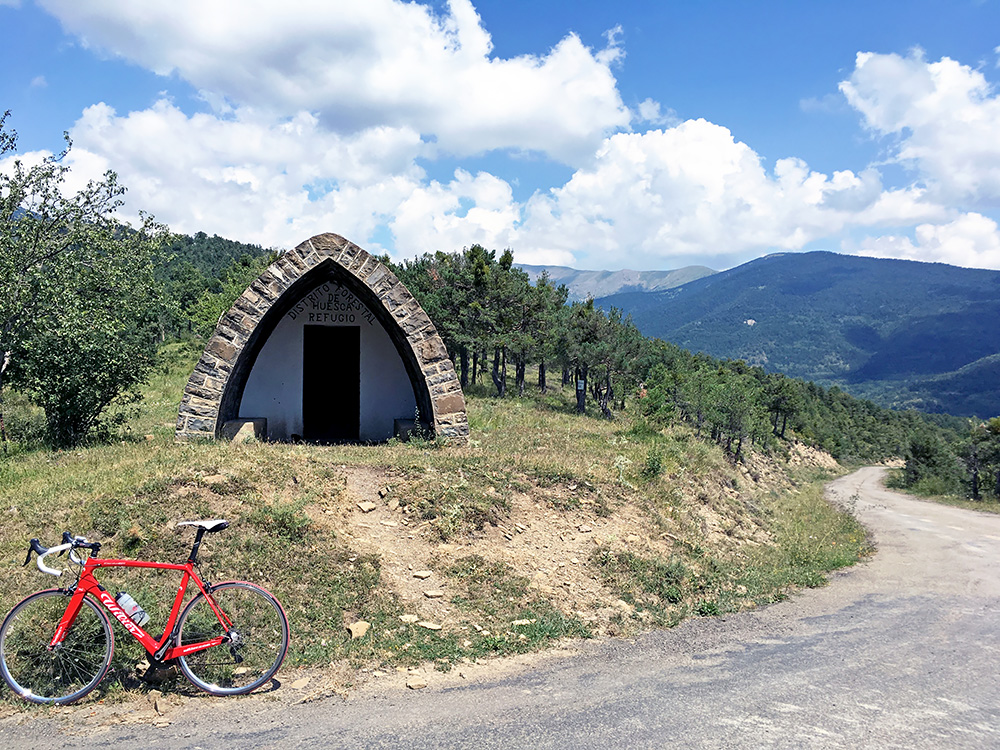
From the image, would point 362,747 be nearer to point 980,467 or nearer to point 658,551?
point 658,551

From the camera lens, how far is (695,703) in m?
5.01

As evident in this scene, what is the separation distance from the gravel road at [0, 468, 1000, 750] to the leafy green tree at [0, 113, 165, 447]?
8425 millimetres

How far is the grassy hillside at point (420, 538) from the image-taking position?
6.30 m

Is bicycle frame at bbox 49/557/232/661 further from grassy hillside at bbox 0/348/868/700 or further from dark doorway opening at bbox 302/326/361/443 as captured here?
dark doorway opening at bbox 302/326/361/443

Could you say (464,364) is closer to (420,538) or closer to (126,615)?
(420,538)

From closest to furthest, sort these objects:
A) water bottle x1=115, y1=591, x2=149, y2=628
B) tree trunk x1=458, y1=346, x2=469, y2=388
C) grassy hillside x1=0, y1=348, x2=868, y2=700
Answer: water bottle x1=115, y1=591, x2=149, y2=628 < grassy hillside x1=0, y1=348, x2=868, y2=700 < tree trunk x1=458, y1=346, x2=469, y2=388

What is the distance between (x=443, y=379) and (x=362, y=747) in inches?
336

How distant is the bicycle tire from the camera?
466 centimetres

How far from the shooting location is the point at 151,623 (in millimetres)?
5590

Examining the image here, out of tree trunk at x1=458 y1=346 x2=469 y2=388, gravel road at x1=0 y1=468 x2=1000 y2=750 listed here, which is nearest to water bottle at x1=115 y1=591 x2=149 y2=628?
gravel road at x1=0 y1=468 x2=1000 y2=750

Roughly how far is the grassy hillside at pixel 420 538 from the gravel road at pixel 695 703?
557mm

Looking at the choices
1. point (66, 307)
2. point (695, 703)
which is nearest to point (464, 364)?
point (66, 307)

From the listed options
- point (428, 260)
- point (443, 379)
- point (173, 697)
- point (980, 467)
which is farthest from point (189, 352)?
point (980, 467)

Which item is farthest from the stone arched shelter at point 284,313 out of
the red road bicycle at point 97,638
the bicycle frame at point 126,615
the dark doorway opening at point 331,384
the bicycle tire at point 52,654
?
the bicycle frame at point 126,615
